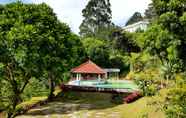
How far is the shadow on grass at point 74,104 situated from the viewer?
31792 millimetres

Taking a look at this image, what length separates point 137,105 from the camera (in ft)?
99.1

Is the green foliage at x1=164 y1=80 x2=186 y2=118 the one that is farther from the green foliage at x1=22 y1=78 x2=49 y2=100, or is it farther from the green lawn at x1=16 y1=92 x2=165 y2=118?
the green foliage at x1=22 y1=78 x2=49 y2=100

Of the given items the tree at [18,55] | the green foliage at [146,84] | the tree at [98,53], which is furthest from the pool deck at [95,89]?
the green foliage at [146,84]

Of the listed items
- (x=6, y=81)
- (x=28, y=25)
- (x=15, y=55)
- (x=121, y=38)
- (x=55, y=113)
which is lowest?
(x=55, y=113)

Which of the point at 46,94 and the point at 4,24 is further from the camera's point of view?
the point at 46,94

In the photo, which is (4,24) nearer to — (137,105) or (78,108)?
(78,108)

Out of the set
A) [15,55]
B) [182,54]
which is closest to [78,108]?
[15,55]

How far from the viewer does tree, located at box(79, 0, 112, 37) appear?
3885 inches

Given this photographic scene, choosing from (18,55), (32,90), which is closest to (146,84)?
(18,55)

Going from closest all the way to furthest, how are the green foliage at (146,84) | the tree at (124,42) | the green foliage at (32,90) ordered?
the green foliage at (146,84), the green foliage at (32,90), the tree at (124,42)

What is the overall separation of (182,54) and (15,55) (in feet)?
38.6

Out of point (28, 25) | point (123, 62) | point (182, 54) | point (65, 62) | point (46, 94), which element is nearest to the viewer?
point (182, 54)

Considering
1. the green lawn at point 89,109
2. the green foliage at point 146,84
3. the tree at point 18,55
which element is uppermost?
the tree at point 18,55

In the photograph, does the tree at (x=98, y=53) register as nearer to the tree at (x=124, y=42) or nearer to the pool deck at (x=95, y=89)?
the tree at (x=124, y=42)
